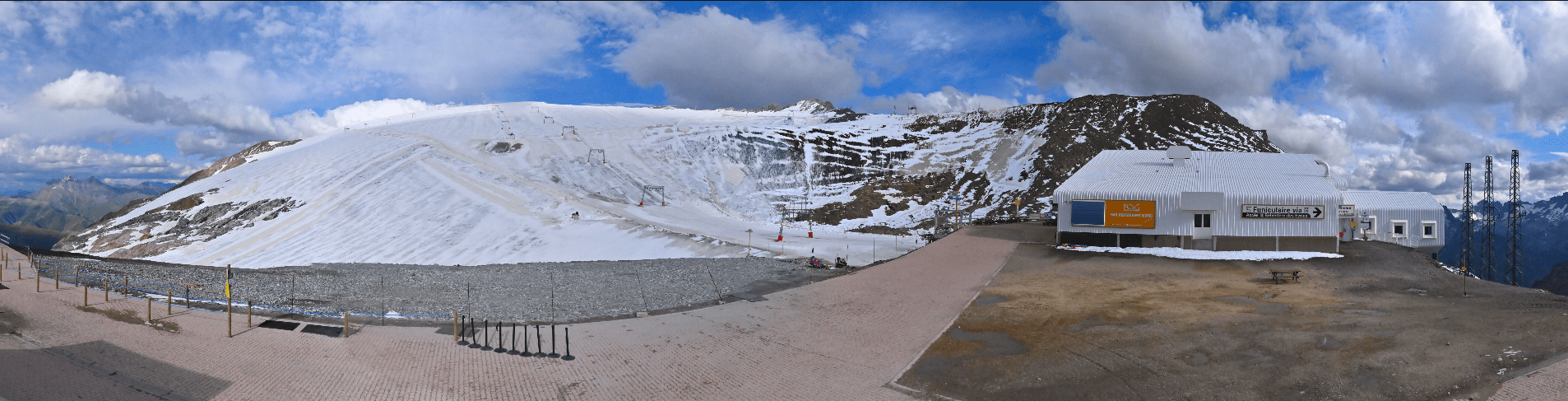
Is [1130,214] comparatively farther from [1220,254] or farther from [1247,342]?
[1247,342]

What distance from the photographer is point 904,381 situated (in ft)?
44.1

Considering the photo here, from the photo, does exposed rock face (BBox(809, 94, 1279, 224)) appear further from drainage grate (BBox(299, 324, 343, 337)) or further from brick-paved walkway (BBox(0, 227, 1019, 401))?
drainage grate (BBox(299, 324, 343, 337))

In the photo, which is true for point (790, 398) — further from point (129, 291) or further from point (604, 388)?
point (129, 291)

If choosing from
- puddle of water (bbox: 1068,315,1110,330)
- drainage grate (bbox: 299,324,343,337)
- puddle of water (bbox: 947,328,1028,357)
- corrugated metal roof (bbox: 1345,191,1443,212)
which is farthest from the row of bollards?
corrugated metal roof (bbox: 1345,191,1443,212)

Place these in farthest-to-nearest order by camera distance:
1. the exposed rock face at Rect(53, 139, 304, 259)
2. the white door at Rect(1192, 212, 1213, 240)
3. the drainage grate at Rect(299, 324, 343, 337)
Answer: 1. the exposed rock face at Rect(53, 139, 304, 259)
2. the white door at Rect(1192, 212, 1213, 240)
3. the drainage grate at Rect(299, 324, 343, 337)

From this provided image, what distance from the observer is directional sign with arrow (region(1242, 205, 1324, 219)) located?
1202 inches

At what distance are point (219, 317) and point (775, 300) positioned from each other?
15.4 metres

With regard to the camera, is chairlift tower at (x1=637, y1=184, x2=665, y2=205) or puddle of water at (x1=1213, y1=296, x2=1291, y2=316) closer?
puddle of water at (x1=1213, y1=296, x2=1291, y2=316)

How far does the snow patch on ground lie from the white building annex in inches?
23.2

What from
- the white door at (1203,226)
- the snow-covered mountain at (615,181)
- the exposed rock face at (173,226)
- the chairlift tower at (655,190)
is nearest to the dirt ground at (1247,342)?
the white door at (1203,226)

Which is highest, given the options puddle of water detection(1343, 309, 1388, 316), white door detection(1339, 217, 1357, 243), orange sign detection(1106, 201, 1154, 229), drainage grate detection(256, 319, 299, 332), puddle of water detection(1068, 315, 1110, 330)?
orange sign detection(1106, 201, 1154, 229)

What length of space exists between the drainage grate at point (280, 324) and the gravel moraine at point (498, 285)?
1941 millimetres

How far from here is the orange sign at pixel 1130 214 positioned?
32.3 m

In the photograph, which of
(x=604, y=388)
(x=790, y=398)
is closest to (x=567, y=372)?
(x=604, y=388)
